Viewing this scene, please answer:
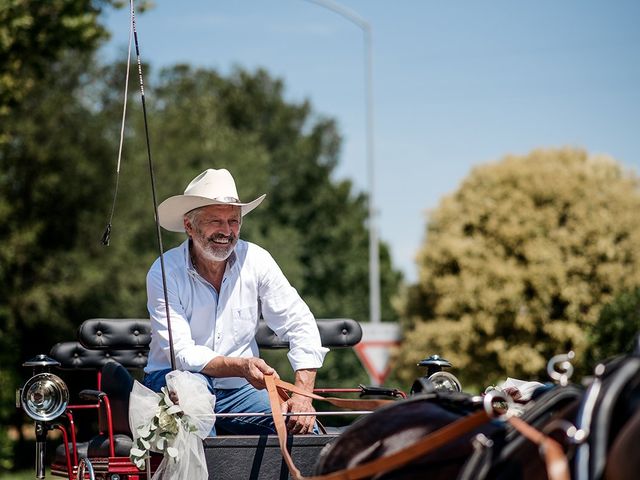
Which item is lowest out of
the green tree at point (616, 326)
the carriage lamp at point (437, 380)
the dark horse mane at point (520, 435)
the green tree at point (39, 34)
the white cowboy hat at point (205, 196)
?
the green tree at point (616, 326)

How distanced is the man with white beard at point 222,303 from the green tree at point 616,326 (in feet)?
24.4

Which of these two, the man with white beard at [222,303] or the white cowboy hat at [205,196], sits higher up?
the white cowboy hat at [205,196]

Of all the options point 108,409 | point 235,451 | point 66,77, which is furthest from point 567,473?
point 66,77

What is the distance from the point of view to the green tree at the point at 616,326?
1178 cm

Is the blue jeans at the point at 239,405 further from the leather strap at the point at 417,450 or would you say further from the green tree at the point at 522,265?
the green tree at the point at 522,265

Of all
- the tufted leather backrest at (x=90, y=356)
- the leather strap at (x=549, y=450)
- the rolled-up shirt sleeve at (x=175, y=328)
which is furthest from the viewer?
the tufted leather backrest at (x=90, y=356)

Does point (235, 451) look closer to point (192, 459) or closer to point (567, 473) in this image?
point (192, 459)

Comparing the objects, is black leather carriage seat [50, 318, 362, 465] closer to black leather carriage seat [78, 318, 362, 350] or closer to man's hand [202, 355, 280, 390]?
black leather carriage seat [78, 318, 362, 350]

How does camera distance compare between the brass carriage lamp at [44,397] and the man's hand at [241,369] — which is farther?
the brass carriage lamp at [44,397]

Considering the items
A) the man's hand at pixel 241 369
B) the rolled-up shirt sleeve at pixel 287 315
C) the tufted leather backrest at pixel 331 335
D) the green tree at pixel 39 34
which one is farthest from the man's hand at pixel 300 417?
the green tree at pixel 39 34

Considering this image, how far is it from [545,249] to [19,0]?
9.79 meters

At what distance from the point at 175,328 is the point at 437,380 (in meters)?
1.26

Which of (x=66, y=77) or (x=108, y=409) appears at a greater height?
(x=66, y=77)

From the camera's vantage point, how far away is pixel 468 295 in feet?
54.1
